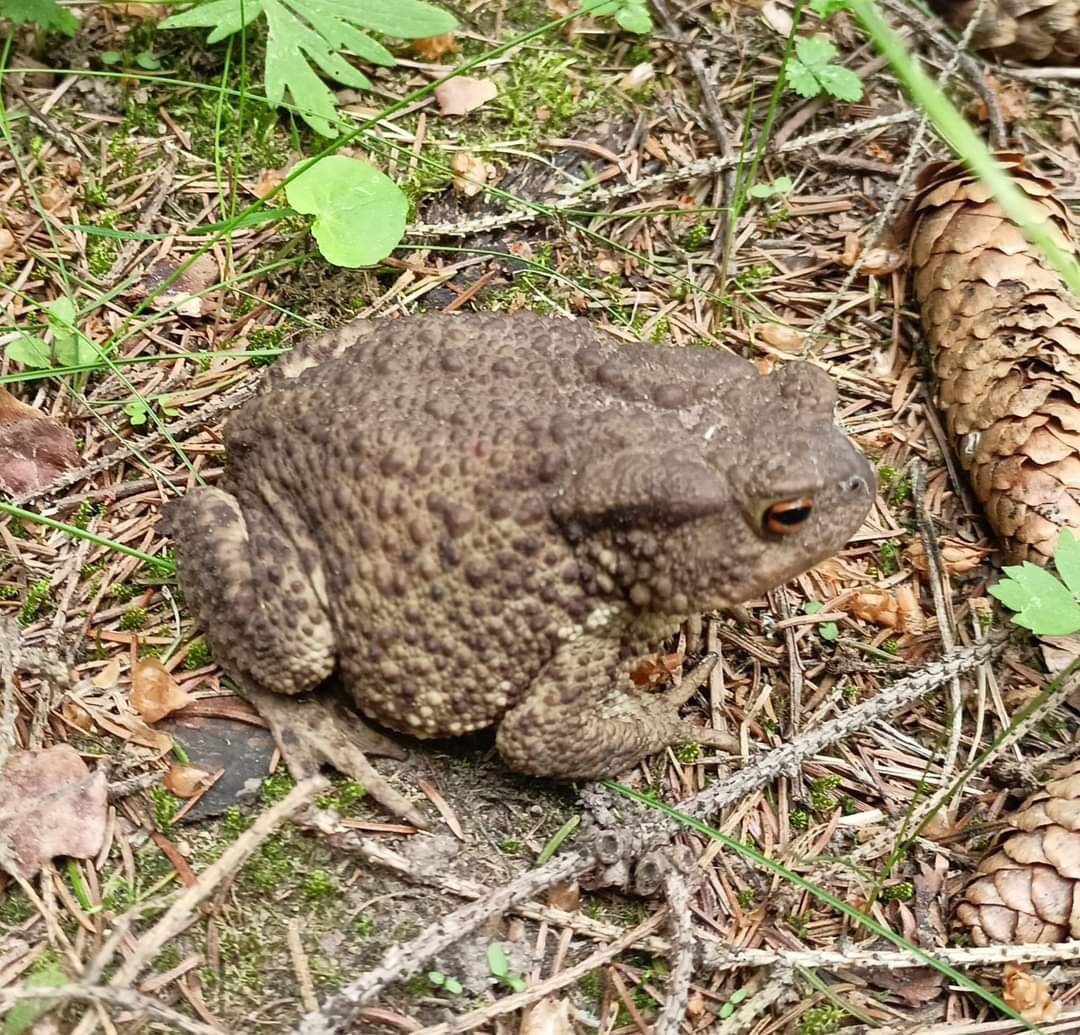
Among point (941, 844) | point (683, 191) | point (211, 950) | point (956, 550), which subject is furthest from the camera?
point (683, 191)

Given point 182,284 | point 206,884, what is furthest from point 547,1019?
point 182,284

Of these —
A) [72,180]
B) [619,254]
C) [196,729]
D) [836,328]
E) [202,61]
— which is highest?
[202,61]

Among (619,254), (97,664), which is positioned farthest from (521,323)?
(97,664)

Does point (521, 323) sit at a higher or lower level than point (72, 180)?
lower

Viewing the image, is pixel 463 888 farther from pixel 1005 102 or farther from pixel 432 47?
pixel 1005 102

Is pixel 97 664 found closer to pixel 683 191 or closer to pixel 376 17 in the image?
pixel 376 17

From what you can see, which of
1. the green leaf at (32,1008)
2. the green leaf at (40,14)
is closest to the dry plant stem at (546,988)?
the green leaf at (32,1008)

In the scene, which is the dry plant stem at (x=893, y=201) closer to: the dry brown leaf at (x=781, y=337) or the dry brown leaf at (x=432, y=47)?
the dry brown leaf at (x=781, y=337)
